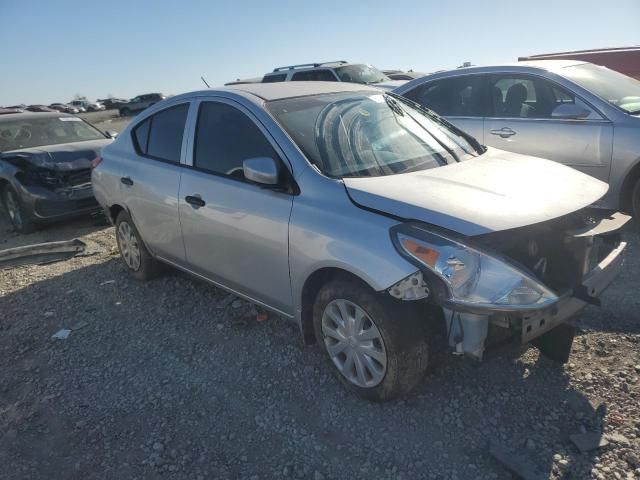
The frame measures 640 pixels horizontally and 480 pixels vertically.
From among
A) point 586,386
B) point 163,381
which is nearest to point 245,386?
point 163,381

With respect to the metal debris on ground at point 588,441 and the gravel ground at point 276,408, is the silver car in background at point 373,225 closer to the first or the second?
the gravel ground at point 276,408

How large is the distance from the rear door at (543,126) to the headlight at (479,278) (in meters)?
3.12

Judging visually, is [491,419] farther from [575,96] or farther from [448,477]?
[575,96]

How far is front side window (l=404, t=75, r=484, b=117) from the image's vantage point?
19.1 ft

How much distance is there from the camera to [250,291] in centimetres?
354

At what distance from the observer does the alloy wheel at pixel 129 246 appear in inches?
192

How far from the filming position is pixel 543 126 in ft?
17.3

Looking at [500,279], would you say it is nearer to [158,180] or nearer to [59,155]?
[158,180]

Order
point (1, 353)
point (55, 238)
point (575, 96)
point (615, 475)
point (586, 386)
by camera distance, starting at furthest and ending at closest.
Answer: point (55, 238) → point (575, 96) → point (1, 353) → point (586, 386) → point (615, 475)

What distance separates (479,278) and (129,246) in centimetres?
369

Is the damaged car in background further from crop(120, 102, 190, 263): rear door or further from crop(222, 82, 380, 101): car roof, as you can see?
Answer: crop(222, 82, 380, 101): car roof

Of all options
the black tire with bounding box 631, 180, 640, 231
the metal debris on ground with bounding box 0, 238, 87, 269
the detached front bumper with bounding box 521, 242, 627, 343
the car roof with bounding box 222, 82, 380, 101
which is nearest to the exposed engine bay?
the detached front bumper with bounding box 521, 242, 627, 343

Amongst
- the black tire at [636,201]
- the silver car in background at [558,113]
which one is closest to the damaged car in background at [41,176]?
the silver car in background at [558,113]

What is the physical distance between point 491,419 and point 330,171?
5.51ft
